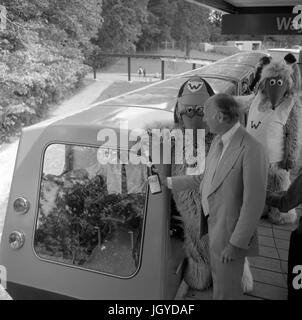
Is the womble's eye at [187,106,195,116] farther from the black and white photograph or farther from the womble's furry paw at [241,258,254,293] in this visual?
the womble's furry paw at [241,258,254,293]

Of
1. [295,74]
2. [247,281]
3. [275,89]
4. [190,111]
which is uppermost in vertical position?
[295,74]

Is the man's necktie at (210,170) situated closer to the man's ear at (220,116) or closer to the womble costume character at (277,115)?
the man's ear at (220,116)

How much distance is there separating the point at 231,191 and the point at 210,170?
7.2 inches

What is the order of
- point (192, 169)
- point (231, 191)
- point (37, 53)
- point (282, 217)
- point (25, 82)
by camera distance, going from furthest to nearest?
1. point (37, 53)
2. point (25, 82)
3. point (282, 217)
4. point (192, 169)
5. point (231, 191)

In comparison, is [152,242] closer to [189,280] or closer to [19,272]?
[189,280]

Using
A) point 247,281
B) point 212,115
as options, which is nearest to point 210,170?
point 212,115

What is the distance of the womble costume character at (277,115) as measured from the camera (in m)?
3.26

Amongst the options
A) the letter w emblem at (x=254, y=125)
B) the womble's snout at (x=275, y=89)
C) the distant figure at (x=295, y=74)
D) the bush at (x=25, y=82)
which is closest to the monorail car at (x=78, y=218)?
the letter w emblem at (x=254, y=125)

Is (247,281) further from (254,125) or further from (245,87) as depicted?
(245,87)

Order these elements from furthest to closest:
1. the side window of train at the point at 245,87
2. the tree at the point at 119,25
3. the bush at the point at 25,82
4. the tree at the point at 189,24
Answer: the tree at the point at 189,24
the tree at the point at 119,25
the bush at the point at 25,82
the side window of train at the point at 245,87

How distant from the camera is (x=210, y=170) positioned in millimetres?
2096

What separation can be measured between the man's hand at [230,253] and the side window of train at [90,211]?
0.50 m

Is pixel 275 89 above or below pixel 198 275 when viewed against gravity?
above

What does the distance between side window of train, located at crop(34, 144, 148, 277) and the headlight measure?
0.29 feet
